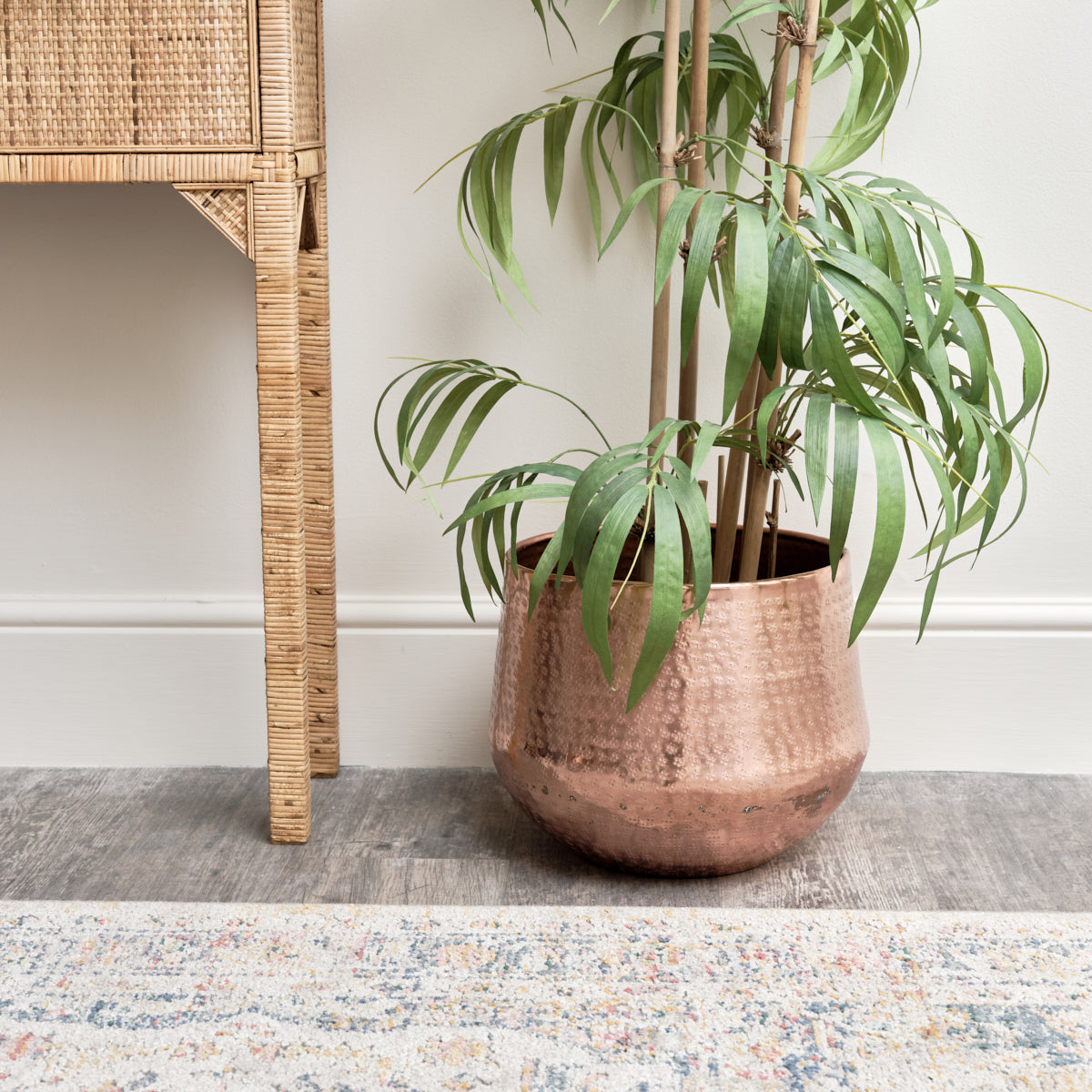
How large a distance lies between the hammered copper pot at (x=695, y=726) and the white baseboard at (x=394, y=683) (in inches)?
11.5

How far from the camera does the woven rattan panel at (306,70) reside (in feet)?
3.67

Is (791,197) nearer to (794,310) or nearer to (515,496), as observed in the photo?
(794,310)

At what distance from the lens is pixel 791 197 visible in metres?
0.98

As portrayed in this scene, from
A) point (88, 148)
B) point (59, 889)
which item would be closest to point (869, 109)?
point (88, 148)

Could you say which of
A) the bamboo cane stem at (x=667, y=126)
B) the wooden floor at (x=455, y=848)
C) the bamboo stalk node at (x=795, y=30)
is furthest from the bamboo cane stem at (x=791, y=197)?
the wooden floor at (x=455, y=848)

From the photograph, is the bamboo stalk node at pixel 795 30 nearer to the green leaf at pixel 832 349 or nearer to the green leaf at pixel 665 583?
the green leaf at pixel 832 349

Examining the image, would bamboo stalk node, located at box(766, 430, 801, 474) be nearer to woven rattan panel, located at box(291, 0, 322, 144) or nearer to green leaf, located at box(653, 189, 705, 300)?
green leaf, located at box(653, 189, 705, 300)

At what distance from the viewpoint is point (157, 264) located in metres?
1.33

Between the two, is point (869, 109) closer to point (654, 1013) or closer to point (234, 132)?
point (234, 132)

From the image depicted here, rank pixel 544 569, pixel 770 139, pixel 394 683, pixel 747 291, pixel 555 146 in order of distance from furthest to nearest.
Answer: pixel 394 683
pixel 555 146
pixel 770 139
pixel 544 569
pixel 747 291

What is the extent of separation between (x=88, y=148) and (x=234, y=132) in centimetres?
13

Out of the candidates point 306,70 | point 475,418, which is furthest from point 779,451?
point 306,70

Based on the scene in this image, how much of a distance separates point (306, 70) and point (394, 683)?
687mm

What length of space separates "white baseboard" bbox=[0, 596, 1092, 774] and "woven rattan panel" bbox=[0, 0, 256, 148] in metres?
0.56
